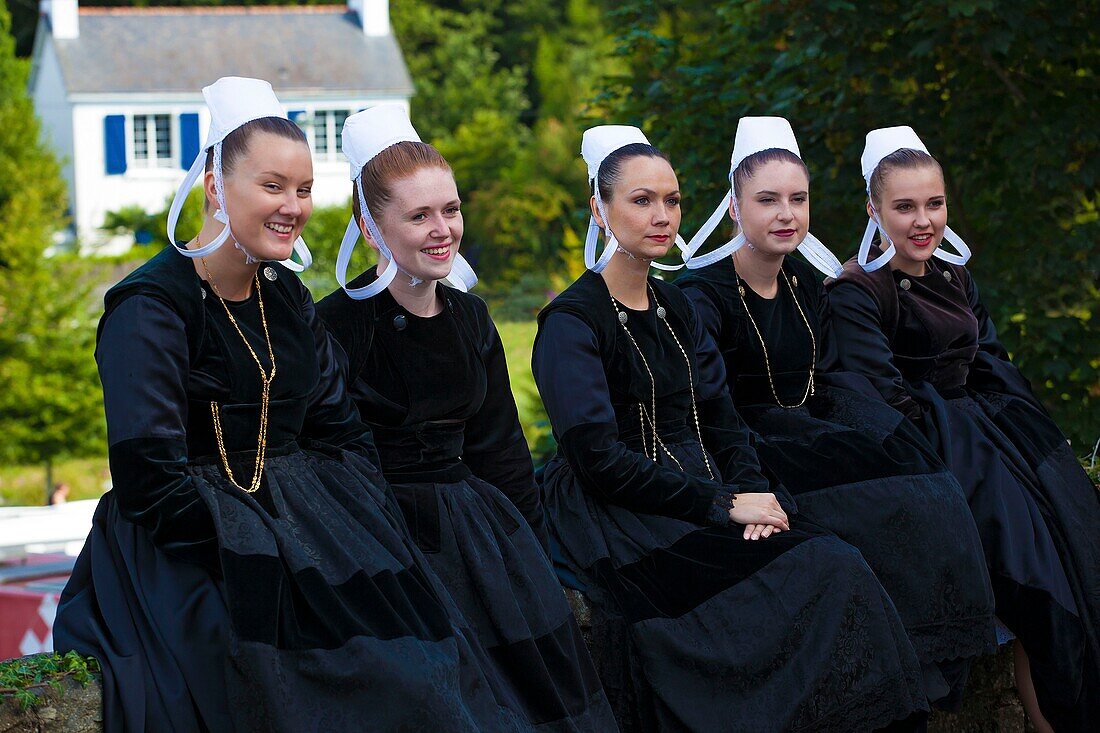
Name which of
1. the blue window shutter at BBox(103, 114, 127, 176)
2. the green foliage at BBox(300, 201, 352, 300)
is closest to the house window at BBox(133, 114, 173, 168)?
the blue window shutter at BBox(103, 114, 127, 176)

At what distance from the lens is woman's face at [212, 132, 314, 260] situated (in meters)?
3.36

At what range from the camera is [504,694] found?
342 cm

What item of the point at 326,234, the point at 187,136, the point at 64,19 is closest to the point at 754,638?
the point at 326,234

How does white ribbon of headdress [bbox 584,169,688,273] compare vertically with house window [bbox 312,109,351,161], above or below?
below

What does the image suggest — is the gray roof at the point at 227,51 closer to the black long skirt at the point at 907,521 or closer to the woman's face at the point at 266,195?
the black long skirt at the point at 907,521

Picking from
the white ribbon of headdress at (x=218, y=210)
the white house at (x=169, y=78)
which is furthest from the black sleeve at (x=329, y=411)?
the white house at (x=169, y=78)

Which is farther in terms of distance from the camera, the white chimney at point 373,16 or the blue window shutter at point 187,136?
the white chimney at point 373,16

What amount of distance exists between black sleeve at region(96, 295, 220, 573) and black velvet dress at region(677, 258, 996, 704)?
6.19ft

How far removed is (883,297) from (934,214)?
13.5 inches

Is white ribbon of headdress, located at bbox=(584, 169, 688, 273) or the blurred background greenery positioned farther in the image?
the blurred background greenery

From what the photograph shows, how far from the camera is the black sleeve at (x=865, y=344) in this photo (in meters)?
4.70

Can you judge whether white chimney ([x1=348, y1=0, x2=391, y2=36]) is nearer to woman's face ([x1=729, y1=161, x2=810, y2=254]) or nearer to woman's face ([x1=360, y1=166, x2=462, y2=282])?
woman's face ([x1=729, y1=161, x2=810, y2=254])

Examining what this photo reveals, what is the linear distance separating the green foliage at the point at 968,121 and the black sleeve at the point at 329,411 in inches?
191

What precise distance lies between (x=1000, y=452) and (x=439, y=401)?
199 centimetres
